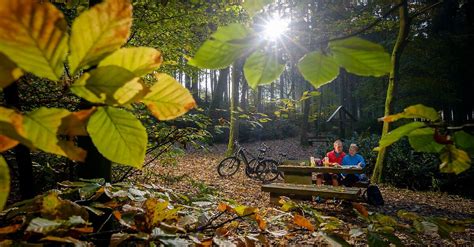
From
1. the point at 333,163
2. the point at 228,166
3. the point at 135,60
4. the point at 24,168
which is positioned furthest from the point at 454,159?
the point at 228,166

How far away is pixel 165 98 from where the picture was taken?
418 millimetres

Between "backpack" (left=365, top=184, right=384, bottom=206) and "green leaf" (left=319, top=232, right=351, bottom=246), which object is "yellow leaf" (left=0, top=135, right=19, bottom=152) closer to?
"green leaf" (left=319, top=232, right=351, bottom=246)

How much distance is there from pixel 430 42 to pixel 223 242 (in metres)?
21.0

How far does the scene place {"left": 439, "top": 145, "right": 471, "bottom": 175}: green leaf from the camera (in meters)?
0.60

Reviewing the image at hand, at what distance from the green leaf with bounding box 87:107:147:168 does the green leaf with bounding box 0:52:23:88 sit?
11 cm

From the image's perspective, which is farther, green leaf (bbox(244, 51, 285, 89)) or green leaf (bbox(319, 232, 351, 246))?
green leaf (bbox(319, 232, 351, 246))

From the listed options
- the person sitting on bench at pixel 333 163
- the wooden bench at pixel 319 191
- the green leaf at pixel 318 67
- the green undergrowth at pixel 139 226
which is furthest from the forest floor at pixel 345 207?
the green leaf at pixel 318 67

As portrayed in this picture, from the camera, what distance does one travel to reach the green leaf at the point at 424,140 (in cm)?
59

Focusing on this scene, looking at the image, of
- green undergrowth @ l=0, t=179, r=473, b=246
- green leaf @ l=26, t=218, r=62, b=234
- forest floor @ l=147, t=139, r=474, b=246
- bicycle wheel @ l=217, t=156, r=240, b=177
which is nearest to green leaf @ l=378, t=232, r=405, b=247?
green undergrowth @ l=0, t=179, r=473, b=246

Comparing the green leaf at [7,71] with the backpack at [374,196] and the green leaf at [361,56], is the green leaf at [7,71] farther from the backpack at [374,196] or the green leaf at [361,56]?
the backpack at [374,196]

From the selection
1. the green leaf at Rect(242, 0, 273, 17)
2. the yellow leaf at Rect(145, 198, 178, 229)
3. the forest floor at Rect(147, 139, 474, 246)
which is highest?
the green leaf at Rect(242, 0, 273, 17)

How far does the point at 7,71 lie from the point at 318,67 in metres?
0.39

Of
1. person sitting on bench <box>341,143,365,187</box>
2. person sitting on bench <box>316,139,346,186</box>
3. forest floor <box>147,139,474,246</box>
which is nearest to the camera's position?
forest floor <box>147,139,474,246</box>

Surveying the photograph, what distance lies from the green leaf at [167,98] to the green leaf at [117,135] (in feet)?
0.12
